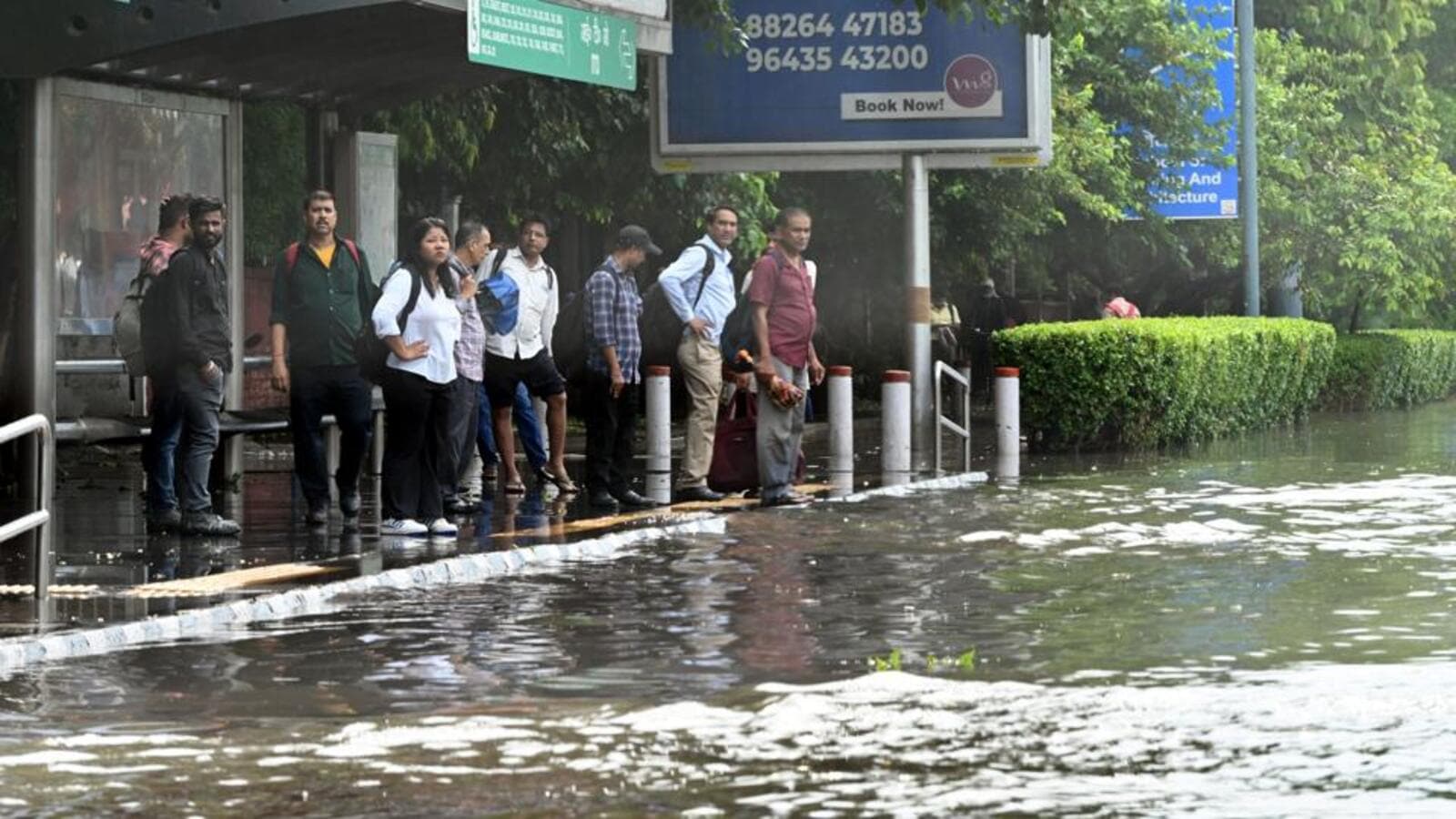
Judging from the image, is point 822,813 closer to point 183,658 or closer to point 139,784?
point 139,784

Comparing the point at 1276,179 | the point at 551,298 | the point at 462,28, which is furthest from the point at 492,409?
the point at 1276,179

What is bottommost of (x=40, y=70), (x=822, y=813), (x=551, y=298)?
(x=822, y=813)

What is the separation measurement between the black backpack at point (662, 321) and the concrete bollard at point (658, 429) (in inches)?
15.4

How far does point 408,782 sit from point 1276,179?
34102 millimetres

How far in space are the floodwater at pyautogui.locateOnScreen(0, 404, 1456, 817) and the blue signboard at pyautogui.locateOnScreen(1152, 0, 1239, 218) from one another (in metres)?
20.1

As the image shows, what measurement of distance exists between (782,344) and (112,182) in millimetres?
4403

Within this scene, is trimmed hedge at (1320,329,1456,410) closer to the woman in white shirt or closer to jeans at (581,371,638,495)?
jeans at (581,371,638,495)

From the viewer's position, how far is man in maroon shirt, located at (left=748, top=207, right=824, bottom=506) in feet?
61.6

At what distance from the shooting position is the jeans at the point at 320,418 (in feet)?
54.9

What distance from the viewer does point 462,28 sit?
19.5 metres

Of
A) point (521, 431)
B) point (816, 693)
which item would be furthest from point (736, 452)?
point (816, 693)

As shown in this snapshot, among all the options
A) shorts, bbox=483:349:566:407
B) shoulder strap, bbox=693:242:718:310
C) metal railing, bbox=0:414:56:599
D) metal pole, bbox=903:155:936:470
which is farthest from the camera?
metal pole, bbox=903:155:936:470

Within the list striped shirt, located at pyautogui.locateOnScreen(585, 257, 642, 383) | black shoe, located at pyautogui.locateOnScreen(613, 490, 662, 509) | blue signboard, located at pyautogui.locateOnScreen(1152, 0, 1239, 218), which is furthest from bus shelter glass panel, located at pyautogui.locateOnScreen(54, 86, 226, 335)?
blue signboard, located at pyautogui.locateOnScreen(1152, 0, 1239, 218)

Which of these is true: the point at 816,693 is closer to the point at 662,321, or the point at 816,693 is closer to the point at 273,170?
the point at 662,321
